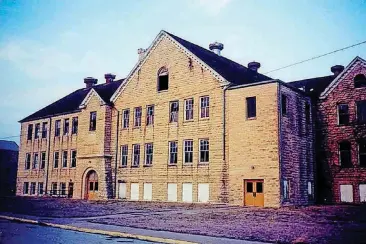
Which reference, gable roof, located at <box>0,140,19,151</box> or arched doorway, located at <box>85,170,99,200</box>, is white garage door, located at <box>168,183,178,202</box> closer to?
arched doorway, located at <box>85,170,99,200</box>

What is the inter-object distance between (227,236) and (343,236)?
3491mm

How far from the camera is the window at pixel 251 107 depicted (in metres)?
27.8

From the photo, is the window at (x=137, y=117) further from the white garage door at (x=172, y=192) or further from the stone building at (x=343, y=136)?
the stone building at (x=343, y=136)

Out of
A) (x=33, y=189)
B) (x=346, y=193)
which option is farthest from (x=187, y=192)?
(x=33, y=189)

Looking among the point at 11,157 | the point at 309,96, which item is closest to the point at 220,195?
the point at 309,96

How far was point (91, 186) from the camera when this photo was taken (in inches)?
1453

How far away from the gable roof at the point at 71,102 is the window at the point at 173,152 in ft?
33.3

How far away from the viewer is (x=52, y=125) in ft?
146

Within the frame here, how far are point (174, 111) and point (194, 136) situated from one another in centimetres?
319

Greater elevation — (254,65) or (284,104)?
(254,65)

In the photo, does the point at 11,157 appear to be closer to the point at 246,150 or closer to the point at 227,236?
the point at 246,150

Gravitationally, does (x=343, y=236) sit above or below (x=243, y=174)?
below

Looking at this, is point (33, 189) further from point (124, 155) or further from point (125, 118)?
point (125, 118)

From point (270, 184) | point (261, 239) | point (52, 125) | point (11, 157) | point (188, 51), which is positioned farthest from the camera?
point (11, 157)
